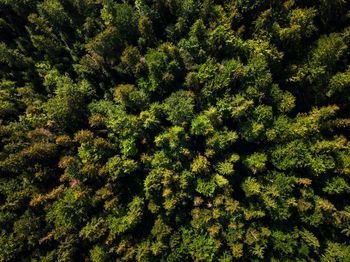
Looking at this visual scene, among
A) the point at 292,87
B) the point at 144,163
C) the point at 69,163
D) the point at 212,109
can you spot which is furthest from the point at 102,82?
the point at 292,87

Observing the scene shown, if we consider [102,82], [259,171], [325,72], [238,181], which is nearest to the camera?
[325,72]

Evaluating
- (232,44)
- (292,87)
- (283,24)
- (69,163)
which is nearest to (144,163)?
(69,163)

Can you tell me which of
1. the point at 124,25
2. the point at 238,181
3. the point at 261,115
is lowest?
the point at 238,181

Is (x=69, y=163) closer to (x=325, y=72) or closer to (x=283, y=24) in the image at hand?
(x=283, y=24)

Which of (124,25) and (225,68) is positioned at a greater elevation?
(124,25)

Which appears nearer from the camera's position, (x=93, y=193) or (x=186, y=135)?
(x=186, y=135)

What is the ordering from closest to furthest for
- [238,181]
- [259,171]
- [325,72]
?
[325,72] < [259,171] < [238,181]
